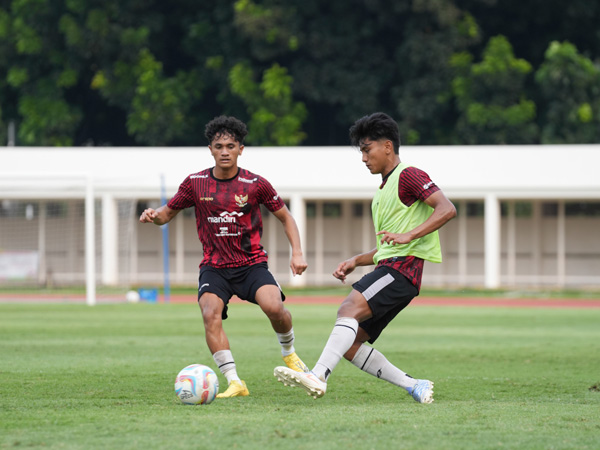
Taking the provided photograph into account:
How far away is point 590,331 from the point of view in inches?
633

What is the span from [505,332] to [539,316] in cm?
407

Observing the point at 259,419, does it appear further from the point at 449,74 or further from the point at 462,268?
the point at 449,74

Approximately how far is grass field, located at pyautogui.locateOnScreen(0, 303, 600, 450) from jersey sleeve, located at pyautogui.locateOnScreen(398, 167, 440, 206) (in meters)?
1.40

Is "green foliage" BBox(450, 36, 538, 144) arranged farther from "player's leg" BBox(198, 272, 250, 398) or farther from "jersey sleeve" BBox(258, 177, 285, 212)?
"player's leg" BBox(198, 272, 250, 398)

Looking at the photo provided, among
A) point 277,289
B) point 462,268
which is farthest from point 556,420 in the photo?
point 462,268

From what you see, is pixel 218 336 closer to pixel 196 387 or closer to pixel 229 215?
pixel 196 387

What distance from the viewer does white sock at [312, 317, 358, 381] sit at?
723 centimetres

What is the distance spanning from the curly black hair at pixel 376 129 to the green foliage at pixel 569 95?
33.3 metres

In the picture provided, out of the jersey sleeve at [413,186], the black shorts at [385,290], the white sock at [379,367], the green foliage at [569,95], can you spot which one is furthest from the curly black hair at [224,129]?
the green foliage at [569,95]

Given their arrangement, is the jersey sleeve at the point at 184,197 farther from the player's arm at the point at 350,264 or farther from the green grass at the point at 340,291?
the green grass at the point at 340,291

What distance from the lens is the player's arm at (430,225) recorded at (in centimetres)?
→ 704

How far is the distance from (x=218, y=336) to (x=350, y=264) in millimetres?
1193

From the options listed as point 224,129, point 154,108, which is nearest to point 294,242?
point 224,129

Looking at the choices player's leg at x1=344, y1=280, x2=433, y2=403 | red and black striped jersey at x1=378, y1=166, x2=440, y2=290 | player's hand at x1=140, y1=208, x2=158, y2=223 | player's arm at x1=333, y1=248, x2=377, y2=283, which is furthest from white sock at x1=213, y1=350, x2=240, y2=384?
red and black striped jersey at x1=378, y1=166, x2=440, y2=290
